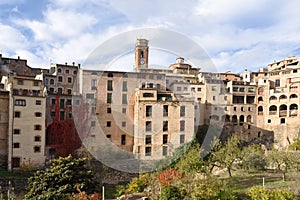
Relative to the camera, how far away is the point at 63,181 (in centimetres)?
1694

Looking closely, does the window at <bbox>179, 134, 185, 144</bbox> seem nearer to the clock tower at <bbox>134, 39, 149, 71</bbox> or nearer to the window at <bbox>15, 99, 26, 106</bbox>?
the clock tower at <bbox>134, 39, 149, 71</bbox>

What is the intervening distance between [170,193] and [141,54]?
25.3 metres

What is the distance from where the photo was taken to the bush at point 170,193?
13391mm

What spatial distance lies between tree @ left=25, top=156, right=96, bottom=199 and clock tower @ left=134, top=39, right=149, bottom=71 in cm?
1774

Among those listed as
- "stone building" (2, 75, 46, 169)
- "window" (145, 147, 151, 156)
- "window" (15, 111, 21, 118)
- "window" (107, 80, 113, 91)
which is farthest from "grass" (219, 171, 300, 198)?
"window" (15, 111, 21, 118)

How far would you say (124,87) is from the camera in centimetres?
3164

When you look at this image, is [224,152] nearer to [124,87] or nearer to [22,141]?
[124,87]

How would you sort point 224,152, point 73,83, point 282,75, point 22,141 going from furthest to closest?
point 282,75 < point 73,83 < point 22,141 < point 224,152

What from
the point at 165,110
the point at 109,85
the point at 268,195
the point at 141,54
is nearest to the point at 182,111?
the point at 165,110

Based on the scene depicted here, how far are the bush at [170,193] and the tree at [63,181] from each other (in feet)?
17.5

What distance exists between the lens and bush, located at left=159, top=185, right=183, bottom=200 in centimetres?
1339

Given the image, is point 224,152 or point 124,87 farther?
point 124,87

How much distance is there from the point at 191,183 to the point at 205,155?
38.2ft

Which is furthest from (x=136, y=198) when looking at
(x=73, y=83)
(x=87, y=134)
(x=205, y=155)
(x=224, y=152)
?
(x=73, y=83)
